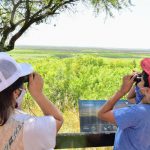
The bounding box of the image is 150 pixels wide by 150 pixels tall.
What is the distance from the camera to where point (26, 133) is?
158 cm

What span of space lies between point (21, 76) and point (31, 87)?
18 centimetres

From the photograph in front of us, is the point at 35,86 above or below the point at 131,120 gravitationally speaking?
above

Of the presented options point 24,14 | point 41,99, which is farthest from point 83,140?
point 24,14

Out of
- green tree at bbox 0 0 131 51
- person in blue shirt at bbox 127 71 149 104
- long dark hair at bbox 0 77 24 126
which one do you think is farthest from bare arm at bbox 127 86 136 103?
green tree at bbox 0 0 131 51

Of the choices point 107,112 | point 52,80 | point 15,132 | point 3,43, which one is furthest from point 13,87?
point 3,43

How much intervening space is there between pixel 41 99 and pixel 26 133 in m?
0.24

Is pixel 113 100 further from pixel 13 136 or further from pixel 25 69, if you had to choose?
pixel 13 136

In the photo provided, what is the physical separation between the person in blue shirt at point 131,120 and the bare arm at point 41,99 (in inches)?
18.2

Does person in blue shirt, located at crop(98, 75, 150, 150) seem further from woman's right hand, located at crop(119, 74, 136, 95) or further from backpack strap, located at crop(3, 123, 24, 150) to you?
backpack strap, located at crop(3, 123, 24, 150)

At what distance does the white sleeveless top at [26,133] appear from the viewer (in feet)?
5.20

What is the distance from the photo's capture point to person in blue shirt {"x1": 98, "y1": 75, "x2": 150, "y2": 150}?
2.13m

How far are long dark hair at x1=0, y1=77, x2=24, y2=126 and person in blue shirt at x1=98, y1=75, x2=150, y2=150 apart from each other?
72cm

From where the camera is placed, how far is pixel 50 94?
9797 mm

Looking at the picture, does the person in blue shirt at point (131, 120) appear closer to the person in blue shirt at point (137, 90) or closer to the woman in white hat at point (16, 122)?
the person in blue shirt at point (137, 90)
